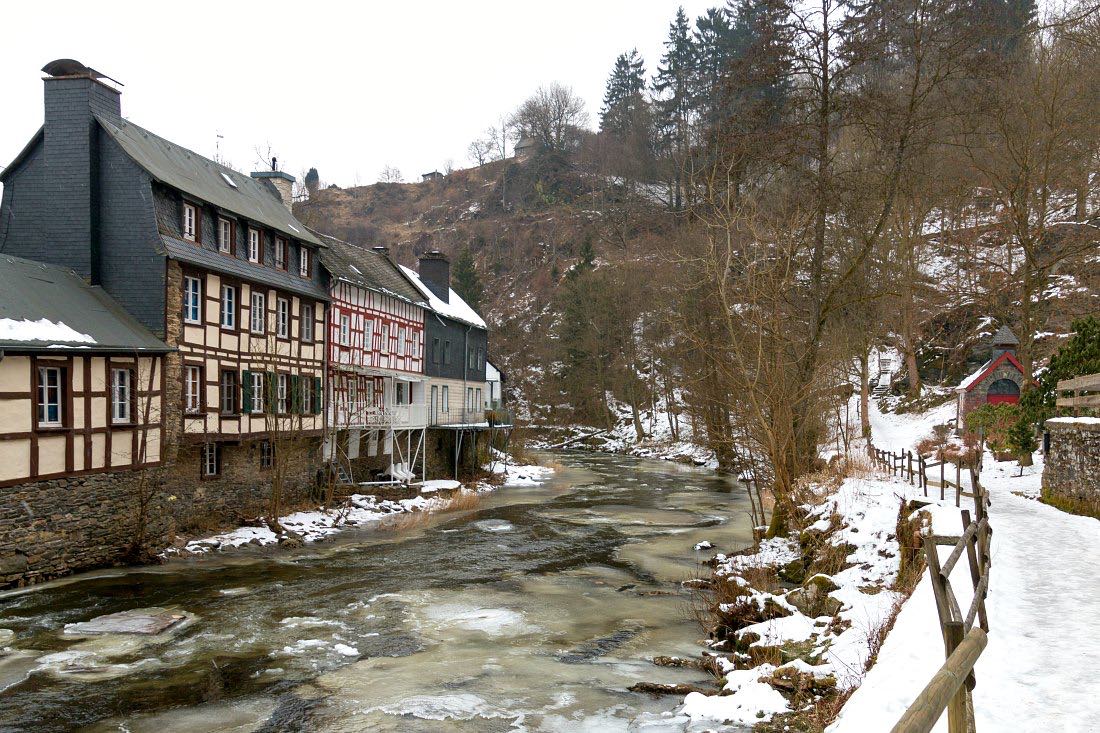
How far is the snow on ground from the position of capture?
8844mm

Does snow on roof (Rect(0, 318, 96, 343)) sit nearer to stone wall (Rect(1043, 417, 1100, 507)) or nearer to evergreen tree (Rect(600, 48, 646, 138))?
stone wall (Rect(1043, 417, 1100, 507))

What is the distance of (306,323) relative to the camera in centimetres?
2683

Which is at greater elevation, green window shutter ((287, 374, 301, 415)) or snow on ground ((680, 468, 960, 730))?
green window shutter ((287, 374, 301, 415))

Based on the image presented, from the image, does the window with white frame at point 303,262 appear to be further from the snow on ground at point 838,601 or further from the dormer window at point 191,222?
the snow on ground at point 838,601

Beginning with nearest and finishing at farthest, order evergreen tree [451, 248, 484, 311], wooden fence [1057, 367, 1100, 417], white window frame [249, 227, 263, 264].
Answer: wooden fence [1057, 367, 1100, 417]
white window frame [249, 227, 263, 264]
evergreen tree [451, 248, 484, 311]

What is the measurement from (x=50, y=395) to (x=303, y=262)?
11361 millimetres

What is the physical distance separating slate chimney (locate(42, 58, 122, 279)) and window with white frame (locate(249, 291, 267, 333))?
4.50 m

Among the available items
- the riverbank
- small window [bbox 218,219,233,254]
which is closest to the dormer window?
small window [bbox 218,219,233,254]

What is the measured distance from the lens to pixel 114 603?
558 inches

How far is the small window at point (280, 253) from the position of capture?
82.7 ft

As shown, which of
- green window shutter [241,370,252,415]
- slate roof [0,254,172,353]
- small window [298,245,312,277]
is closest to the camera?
slate roof [0,254,172,353]

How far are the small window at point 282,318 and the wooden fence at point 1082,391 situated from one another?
71.0ft

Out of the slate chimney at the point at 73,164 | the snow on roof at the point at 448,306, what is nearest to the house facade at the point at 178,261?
the slate chimney at the point at 73,164

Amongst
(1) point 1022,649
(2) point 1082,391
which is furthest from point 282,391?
(1) point 1022,649
